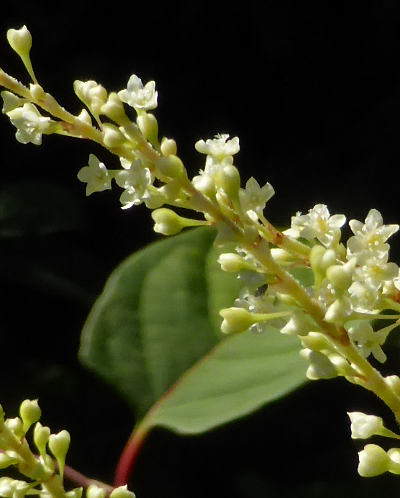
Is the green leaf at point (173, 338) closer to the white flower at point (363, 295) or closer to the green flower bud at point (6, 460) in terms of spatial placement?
the green flower bud at point (6, 460)

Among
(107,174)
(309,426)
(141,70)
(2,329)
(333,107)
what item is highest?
(141,70)

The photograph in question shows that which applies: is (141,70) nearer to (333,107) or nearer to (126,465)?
(333,107)

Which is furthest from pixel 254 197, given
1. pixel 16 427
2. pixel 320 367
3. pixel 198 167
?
pixel 198 167

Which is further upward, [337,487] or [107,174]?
[107,174]

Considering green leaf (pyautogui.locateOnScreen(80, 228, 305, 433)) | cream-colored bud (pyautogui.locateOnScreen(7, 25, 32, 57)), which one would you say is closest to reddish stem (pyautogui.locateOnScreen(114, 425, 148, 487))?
green leaf (pyautogui.locateOnScreen(80, 228, 305, 433))

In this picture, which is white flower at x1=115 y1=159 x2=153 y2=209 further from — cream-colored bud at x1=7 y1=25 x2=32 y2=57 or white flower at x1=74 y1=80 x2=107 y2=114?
cream-colored bud at x1=7 y1=25 x2=32 y2=57

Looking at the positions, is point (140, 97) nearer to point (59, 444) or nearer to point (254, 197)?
point (254, 197)

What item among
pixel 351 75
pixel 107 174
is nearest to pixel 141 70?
pixel 351 75
